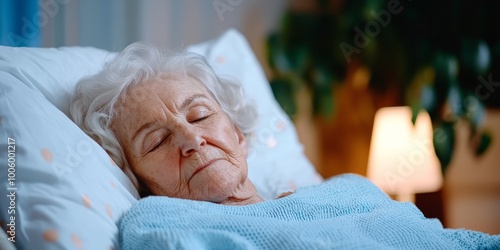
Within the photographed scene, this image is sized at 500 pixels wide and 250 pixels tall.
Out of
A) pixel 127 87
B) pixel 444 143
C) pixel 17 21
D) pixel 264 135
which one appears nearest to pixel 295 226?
pixel 127 87

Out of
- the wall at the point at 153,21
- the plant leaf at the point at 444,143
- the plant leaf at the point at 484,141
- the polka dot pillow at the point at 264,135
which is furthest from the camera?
the plant leaf at the point at 484,141

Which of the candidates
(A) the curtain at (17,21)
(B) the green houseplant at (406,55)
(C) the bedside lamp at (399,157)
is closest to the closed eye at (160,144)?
(A) the curtain at (17,21)

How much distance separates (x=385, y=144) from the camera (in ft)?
8.34

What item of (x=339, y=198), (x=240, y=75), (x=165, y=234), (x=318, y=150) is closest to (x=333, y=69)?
(x=318, y=150)

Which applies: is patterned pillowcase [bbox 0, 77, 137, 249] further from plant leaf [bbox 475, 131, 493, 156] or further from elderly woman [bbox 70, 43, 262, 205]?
plant leaf [bbox 475, 131, 493, 156]

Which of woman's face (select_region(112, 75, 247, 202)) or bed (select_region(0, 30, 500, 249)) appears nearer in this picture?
bed (select_region(0, 30, 500, 249))

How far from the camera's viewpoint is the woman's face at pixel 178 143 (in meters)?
1.30

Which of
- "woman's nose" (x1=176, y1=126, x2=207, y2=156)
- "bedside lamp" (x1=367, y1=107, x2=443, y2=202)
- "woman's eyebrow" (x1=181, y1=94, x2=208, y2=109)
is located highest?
"woman's eyebrow" (x1=181, y1=94, x2=208, y2=109)

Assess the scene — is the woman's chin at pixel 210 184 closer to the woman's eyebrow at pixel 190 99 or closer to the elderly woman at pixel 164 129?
the elderly woman at pixel 164 129

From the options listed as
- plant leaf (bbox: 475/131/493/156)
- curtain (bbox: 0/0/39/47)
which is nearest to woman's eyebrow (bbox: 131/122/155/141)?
curtain (bbox: 0/0/39/47)

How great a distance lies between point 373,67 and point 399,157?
621 millimetres

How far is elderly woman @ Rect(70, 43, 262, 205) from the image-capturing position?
1302 millimetres

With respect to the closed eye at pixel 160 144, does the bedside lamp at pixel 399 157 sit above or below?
below

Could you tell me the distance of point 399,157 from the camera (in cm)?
255
